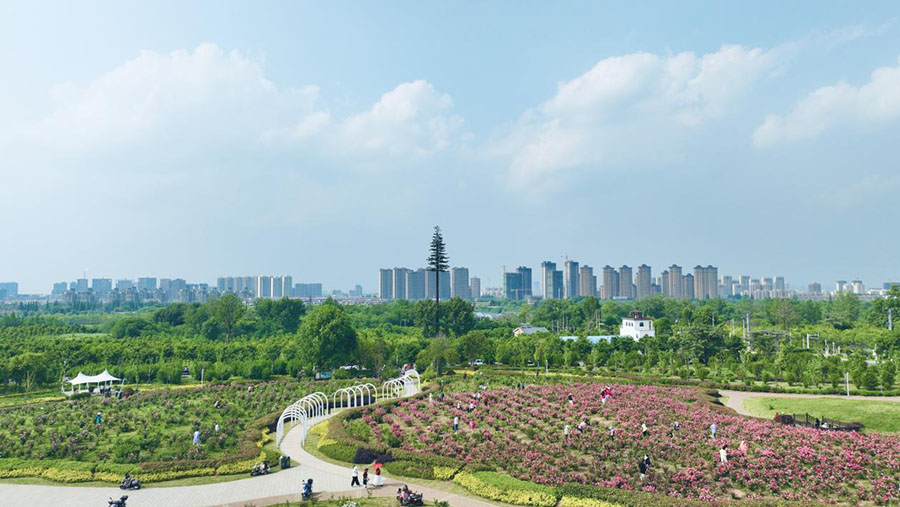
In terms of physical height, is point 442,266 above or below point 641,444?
above

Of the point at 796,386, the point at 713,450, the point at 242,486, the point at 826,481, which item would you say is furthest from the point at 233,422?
the point at 796,386

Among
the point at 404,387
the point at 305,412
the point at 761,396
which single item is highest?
the point at 305,412

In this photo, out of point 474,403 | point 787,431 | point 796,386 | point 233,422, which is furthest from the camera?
point 796,386

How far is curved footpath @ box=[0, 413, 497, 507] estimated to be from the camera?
18297 mm

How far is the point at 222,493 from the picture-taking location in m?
19.1

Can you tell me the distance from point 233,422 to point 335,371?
870 inches

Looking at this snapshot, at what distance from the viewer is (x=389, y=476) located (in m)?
21.2

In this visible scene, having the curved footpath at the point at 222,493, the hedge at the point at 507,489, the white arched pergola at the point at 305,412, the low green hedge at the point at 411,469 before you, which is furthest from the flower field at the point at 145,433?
the hedge at the point at 507,489

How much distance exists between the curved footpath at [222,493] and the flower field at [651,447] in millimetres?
3638

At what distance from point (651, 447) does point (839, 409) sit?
1720 cm

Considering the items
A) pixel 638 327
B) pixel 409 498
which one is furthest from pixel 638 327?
pixel 409 498

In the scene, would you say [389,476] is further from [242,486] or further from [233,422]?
[233,422]

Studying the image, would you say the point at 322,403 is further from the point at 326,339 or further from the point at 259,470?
the point at 326,339

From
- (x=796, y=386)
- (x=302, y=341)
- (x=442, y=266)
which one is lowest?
→ (x=796, y=386)
